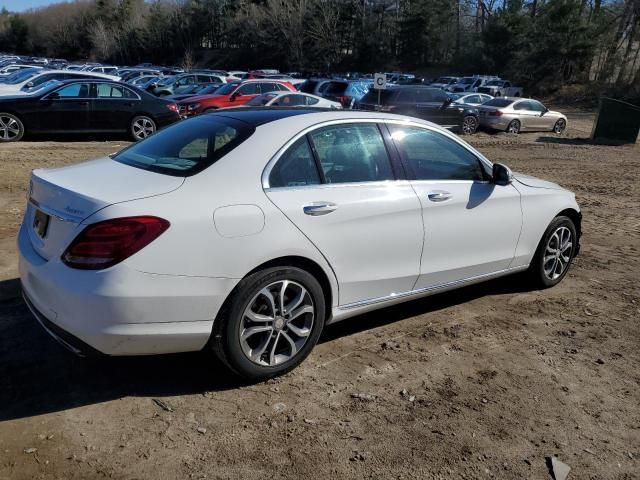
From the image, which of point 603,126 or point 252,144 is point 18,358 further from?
point 603,126

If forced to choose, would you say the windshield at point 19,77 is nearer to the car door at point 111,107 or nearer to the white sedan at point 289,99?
the car door at point 111,107

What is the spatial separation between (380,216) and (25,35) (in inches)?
5197

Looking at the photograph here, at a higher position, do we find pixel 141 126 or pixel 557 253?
pixel 557 253

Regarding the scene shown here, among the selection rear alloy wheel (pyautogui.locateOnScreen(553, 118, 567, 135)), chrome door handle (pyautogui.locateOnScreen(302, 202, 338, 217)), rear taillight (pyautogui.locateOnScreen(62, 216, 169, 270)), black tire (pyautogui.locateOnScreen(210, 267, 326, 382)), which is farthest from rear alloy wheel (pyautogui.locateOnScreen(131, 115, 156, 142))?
rear alloy wheel (pyautogui.locateOnScreen(553, 118, 567, 135))

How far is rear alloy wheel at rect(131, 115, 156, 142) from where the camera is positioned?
14539 millimetres

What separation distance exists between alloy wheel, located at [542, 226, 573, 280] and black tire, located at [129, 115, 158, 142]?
1133 cm

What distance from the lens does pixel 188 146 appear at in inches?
153

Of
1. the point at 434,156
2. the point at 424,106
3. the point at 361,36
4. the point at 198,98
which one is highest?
the point at 361,36

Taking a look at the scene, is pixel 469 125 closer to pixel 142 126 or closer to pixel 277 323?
pixel 142 126

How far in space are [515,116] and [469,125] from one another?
2.17 m

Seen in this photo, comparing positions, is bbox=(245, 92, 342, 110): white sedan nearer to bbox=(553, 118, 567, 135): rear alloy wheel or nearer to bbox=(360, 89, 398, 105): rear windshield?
bbox=(360, 89, 398, 105): rear windshield

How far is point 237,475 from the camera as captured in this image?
280 centimetres

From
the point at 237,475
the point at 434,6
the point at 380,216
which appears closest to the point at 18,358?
the point at 237,475

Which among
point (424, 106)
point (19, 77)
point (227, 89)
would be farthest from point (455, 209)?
point (19, 77)
